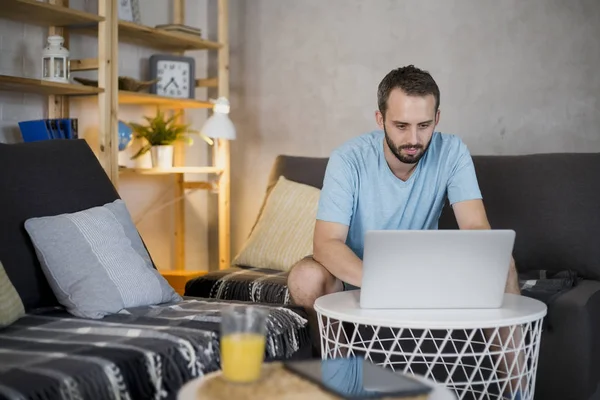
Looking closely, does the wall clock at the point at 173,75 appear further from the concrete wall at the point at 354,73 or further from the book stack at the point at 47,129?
the book stack at the point at 47,129

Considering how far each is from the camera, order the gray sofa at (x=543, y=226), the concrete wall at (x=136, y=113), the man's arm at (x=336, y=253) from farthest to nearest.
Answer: the concrete wall at (x=136, y=113), the gray sofa at (x=543, y=226), the man's arm at (x=336, y=253)

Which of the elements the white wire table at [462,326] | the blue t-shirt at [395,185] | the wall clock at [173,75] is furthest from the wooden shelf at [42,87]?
the white wire table at [462,326]

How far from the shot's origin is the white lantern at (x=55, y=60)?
3215 millimetres

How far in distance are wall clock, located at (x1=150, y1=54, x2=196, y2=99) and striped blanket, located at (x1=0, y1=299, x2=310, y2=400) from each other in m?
1.80

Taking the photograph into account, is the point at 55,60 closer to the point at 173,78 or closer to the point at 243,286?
the point at 173,78

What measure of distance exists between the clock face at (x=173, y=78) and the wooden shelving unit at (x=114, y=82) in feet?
0.17

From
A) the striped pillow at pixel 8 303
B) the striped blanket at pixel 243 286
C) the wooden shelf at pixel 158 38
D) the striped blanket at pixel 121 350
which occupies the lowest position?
the striped blanket at pixel 243 286

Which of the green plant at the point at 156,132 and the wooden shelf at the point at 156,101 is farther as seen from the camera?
the green plant at the point at 156,132

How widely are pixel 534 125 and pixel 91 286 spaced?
2.06 metres

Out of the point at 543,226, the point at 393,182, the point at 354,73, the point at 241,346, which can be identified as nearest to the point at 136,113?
the point at 354,73

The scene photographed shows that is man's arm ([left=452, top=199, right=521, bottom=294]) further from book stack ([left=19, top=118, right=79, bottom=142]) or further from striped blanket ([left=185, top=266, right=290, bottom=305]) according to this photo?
book stack ([left=19, top=118, right=79, bottom=142])

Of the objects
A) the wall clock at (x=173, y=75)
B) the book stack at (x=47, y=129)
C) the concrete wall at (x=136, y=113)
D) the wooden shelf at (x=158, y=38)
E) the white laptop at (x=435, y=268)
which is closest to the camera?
the white laptop at (x=435, y=268)

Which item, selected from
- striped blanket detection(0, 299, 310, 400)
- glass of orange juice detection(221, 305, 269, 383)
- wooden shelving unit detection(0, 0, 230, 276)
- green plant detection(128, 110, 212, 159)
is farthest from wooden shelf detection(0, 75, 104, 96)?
glass of orange juice detection(221, 305, 269, 383)

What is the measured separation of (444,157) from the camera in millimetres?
2459
